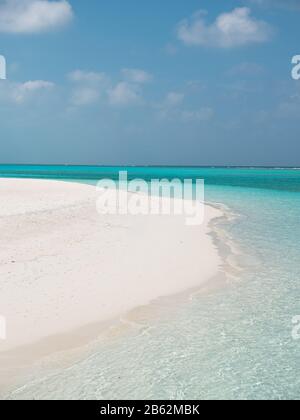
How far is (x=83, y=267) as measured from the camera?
338 inches

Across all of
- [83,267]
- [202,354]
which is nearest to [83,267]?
[83,267]

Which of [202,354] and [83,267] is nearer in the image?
[202,354]

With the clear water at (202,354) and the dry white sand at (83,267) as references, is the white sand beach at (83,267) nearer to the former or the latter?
the dry white sand at (83,267)

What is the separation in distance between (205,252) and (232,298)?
3.66m

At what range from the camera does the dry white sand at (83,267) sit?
619 cm

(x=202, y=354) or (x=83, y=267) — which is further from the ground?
(x=83, y=267)

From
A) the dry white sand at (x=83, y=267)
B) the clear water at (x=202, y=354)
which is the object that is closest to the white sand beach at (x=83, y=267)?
the dry white sand at (x=83, y=267)

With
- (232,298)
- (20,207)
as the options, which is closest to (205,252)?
(232,298)

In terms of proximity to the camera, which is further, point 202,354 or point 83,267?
point 83,267

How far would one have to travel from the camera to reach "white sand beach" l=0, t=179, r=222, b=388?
20.2 ft

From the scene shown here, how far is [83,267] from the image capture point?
8586 millimetres

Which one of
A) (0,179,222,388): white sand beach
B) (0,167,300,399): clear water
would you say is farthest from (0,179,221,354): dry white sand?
(0,167,300,399): clear water

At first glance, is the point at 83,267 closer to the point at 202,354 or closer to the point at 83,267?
the point at 83,267

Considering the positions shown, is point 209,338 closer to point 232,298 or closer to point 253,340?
point 253,340
